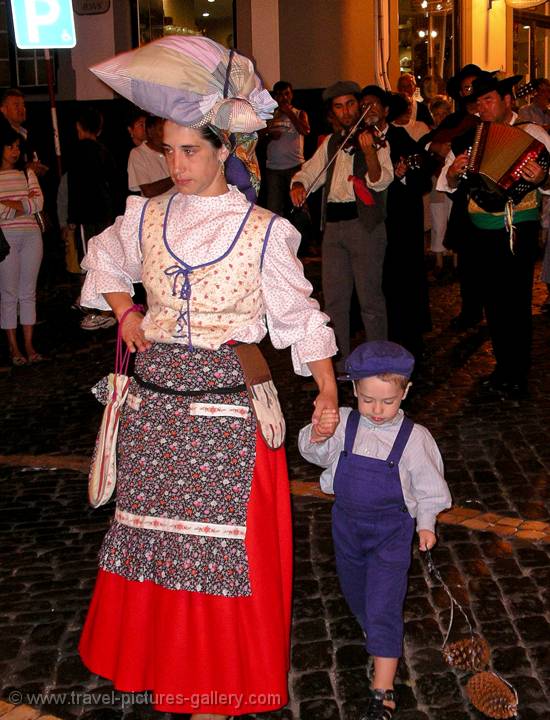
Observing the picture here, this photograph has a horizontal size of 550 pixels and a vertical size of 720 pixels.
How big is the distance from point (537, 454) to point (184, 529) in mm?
3541

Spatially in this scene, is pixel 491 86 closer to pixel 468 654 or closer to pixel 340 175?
pixel 340 175

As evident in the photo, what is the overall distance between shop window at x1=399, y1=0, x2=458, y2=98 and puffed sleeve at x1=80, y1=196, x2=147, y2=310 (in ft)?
51.6

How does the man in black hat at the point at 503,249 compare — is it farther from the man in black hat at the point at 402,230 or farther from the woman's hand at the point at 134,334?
the woman's hand at the point at 134,334

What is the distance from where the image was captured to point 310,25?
16.4m

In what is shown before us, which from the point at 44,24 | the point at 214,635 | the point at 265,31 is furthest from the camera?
the point at 265,31

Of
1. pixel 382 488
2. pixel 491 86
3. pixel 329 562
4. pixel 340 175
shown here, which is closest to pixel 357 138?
pixel 340 175

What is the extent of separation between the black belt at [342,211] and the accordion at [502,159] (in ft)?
2.64

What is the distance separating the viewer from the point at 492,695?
12.5ft

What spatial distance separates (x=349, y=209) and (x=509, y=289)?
124 centimetres

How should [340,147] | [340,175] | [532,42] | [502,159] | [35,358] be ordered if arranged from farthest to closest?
[532,42], [35,358], [340,175], [340,147], [502,159]

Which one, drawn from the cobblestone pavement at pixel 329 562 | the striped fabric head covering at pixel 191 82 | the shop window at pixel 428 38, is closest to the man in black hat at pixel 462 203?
→ the cobblestone pavement at pixel 329 562

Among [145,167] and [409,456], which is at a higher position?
[145,167]

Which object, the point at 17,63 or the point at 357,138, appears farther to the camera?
the point at 17,63

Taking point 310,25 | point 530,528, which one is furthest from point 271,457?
point 310,25
